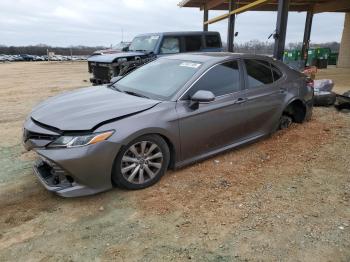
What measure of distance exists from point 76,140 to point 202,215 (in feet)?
4.87

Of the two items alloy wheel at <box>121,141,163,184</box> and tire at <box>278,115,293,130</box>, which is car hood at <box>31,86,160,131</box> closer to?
alloy wheel at <box>121,141,163,184</box>

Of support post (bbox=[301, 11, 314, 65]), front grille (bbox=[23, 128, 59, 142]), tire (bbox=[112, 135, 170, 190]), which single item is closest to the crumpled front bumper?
front grille (bbox=[23, 128, 59, 142])

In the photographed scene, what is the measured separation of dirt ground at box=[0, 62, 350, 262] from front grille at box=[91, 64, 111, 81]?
6.35 m

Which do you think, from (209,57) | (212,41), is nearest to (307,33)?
(212,41)

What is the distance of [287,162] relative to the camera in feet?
15.4

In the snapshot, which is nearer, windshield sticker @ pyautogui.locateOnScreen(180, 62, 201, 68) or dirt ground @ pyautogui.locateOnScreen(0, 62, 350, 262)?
dirt ground @ pyautogui.locateOnScreen(0, 62, 350, 262)

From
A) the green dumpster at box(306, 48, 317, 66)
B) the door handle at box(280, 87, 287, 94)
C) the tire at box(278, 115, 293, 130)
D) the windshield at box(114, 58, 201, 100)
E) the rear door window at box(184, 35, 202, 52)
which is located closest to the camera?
the windshield at box(114, 58, 201, 100)

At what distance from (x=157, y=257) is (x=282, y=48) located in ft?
35.1

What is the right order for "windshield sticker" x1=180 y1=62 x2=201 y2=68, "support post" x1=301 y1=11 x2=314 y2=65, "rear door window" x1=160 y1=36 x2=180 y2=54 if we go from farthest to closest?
"support post" x1=301 y1=11 x2=314 y2=65, "rear door window" x1=160 y1=36 x2=180 y2=54, "windshield sticker" x1=180 y1=62 x2=201 y2=68

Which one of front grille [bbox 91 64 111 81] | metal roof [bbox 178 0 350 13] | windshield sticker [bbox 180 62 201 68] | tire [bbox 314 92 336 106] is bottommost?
tire [bbox 314 92 336 106]

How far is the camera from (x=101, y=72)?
11234mm

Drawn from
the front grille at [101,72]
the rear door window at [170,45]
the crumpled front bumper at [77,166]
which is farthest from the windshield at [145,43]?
the crumpled front bumper at [77,166]

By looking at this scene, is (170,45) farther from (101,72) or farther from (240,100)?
(240,100)

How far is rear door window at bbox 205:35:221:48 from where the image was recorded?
11.8 meters
